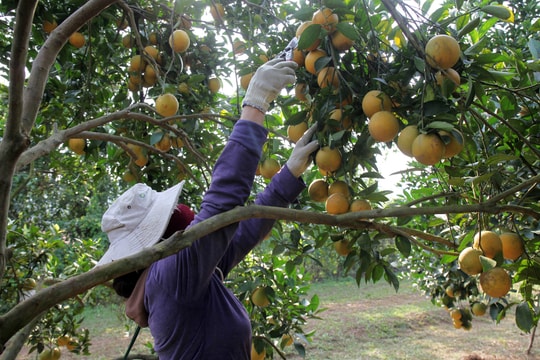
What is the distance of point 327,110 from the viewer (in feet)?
4.07

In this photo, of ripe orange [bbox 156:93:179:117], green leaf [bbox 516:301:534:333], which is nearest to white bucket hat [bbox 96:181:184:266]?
ripe orange [bbox 156:93:179:117]

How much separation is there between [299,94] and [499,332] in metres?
7.27

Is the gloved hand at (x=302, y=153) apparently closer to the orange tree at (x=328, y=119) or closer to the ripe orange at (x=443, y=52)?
the orange tree at (x=328, y=119)

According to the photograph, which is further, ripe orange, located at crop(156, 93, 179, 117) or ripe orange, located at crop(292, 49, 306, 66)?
ripe orange, located at crop(156, 93, 179, 117)

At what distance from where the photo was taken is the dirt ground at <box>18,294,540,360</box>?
6016 millimetres

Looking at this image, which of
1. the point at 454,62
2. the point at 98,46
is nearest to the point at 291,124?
the point at 454,62

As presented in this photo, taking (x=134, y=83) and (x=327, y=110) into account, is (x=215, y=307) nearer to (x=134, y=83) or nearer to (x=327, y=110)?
(x=327, y=110)

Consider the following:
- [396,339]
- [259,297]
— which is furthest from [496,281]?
[396,339]

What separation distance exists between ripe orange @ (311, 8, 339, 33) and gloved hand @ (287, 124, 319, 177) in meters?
0.28

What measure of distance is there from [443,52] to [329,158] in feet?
1.29

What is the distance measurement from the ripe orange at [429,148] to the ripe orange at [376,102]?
14 cm

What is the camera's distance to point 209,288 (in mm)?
1280

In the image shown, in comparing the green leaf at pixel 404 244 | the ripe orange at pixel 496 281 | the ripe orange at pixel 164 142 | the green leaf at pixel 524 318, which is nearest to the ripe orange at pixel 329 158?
the green leaf at pixel 404 244

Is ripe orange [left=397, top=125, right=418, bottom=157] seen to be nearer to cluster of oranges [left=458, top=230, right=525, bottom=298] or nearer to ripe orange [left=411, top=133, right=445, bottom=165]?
ripe orange [left=411, top=133, right=445, bottom=165]
